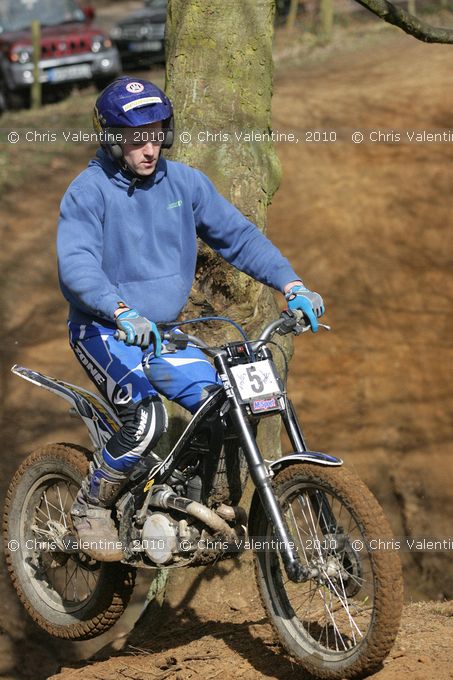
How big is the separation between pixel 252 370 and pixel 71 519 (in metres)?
1.34

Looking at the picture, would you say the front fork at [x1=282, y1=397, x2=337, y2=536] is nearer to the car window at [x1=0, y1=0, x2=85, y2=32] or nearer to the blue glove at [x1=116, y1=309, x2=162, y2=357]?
the blue glove at [x1=116, y1=309, x2=162, y2=357]

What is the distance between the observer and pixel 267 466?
13.4 ft

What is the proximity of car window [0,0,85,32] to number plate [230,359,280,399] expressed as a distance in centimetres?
1518

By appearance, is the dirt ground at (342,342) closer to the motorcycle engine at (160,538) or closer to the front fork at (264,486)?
the motorcycle engine at (160,538)

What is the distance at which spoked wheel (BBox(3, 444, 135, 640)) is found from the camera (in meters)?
4.86

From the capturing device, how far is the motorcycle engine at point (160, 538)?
4289 millimetres

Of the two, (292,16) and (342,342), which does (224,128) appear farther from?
(292,16)

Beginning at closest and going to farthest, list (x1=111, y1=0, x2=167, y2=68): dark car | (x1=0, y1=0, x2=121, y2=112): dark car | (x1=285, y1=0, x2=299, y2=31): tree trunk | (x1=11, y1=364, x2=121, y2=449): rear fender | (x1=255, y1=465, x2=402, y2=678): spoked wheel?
(x1=255, y1=465, x2=402, y2=678): spoked wheel, (x1=11, y1=364, x2=121, y2=449): rear fender, (x1=0, y1=0, x2=121, y2=112): dark car, (x1=111, y1=0, x2=167, y2=68): dark car, (x1=285, y1=0, x2=299, y2=31): tree trunk

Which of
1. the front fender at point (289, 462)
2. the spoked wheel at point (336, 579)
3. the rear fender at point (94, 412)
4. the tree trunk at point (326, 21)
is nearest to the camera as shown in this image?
the spoked wheel at point (336, 579)

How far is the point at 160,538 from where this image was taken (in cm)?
431

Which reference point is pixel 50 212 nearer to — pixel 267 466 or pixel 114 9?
pixel 267 466

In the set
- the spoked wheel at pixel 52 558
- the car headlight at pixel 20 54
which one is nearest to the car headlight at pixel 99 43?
the car headlight at pixel 20 54

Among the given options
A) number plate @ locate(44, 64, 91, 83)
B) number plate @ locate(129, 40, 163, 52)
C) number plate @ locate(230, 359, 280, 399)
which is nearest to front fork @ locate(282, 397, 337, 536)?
number plate @ locate(230, 359, 280, 399)

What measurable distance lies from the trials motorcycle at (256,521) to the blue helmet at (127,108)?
86 cm
